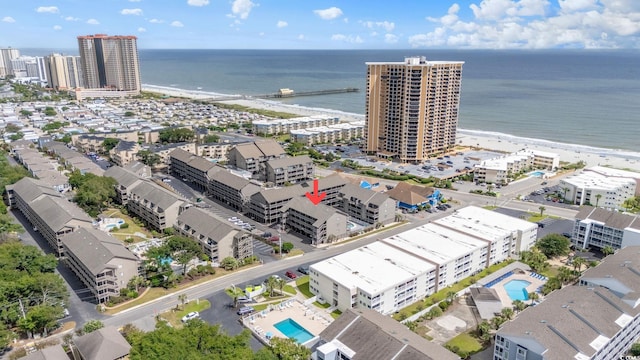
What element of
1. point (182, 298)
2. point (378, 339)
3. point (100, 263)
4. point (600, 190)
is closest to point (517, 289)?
point (378, 339)

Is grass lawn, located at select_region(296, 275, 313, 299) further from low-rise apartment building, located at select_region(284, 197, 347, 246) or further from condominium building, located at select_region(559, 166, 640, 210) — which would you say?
condominium building, located at select_region(559, 166, 640, 210)

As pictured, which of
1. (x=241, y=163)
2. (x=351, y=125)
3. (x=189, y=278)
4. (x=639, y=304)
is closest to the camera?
(x=639, y=304)

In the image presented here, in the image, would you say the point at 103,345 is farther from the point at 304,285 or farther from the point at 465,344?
the point at 465,344

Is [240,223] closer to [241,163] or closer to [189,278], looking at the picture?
[189,278]

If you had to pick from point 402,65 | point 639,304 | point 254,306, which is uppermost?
point 402,65

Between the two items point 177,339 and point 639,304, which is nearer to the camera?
point 177,339

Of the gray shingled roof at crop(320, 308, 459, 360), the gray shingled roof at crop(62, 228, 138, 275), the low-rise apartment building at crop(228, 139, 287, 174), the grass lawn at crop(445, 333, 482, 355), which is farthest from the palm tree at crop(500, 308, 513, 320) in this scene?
the low-rise apartment building at crop(228, 139, 287, 174)

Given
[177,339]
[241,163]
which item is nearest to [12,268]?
[177,339]
